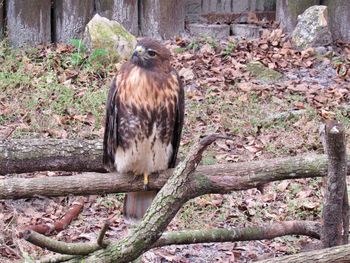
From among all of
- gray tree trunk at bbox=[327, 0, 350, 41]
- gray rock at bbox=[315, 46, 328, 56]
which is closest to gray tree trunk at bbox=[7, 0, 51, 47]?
gray rock at bbox=[315, 46, 328, 56]

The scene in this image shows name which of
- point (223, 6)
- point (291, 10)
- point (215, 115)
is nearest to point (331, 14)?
point (291, 10)

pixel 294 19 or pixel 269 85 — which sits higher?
pixel 294 19

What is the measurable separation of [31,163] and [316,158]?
1.42 meters

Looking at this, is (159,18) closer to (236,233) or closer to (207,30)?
(207,30)

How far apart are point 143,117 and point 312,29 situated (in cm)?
400

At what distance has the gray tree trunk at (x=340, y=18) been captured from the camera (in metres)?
7.23

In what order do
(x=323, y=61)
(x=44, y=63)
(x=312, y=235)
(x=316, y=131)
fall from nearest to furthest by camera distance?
(x=312, y=235)
(x=316, y=131)
(x=44, y=63)
(x=323, y=61)

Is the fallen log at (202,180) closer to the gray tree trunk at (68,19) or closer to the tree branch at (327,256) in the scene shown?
the tree branch at (327,256)

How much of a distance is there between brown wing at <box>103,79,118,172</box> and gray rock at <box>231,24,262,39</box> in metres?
4.11

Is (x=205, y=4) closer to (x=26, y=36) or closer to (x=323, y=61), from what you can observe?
(x=323, y=61)

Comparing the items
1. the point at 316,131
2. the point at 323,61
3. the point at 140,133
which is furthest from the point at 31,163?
the point at 323,61

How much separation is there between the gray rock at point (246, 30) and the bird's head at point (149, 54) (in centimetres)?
412

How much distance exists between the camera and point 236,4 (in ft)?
25.0

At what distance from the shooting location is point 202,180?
9.87ft
